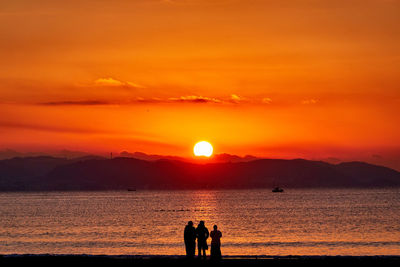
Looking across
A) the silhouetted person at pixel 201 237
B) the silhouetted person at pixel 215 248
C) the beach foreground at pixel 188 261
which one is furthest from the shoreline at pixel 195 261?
the silhouetted person at pixel 201 237

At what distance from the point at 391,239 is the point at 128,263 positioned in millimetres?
49719

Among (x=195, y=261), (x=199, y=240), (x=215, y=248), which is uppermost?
(x=199, y=240)

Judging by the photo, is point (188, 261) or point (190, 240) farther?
point (190, 240)

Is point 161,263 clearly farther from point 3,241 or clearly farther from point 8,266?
point 3,241

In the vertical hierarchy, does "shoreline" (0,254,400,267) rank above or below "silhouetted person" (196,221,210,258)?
below

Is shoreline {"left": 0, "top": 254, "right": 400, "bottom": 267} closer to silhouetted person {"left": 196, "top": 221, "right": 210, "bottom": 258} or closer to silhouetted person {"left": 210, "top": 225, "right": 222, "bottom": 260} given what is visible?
silhouetted person {"left": 210, "top": 225, "right": 222, "bottom": 260}

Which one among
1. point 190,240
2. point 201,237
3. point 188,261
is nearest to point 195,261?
point 188,261

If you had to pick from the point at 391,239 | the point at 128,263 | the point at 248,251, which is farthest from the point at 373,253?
the point at 128,263

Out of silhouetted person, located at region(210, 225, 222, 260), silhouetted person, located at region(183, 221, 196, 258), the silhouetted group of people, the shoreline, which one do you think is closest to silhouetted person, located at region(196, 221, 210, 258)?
the silhouetted group of people

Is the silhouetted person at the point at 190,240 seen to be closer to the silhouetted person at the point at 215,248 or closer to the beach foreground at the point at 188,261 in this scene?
the beach foreground at the point at 188,261

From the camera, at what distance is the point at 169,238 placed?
80.2 metres

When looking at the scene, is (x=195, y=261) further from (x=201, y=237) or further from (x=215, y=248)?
(x=201, y=237)

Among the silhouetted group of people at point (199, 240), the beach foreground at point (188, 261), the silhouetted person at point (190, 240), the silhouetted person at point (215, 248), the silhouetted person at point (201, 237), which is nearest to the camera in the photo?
the beach foreground at point (188, 261)

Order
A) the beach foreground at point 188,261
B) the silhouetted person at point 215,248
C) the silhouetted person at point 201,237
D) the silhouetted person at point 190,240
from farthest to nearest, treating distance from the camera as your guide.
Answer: the silhouetted person at point 201,237 < the silhouetted person at point 190,240 < the silhouetted person at point 215,248 < the beach foreground at point 188,261
